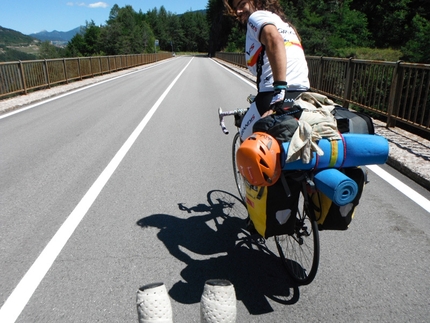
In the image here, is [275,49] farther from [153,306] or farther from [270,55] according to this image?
[153,306]

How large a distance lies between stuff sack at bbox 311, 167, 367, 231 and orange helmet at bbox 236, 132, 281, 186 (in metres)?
0.47

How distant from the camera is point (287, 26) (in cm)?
273

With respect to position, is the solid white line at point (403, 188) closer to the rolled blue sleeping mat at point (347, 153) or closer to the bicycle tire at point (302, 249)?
the bicycle tire at point (302, 249)

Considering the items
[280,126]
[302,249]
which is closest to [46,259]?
[302,249]

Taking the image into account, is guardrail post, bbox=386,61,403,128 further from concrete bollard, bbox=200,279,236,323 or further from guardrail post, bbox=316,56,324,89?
concrete bollard, bbox=200,279,236,323

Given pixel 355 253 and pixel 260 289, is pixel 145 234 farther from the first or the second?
pixel 355 253

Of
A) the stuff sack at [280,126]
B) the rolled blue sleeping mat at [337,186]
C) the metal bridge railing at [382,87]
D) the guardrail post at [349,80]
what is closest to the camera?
the rolled blue sleeping mat at [337,186]

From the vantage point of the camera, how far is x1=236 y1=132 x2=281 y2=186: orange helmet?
222 centimetres

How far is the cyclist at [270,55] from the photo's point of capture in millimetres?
2507

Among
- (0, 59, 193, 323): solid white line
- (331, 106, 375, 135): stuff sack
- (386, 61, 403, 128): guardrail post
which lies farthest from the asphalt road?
(386, 61, 403, 128): guardrail post

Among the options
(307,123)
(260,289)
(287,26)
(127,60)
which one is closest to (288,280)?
(260,289)

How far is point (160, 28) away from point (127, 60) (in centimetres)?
13692

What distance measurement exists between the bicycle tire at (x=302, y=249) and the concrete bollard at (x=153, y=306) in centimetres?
112

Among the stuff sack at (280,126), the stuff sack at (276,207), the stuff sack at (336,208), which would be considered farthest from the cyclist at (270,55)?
the stuff sack at (336,208)
